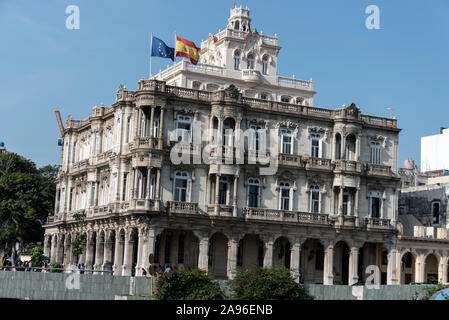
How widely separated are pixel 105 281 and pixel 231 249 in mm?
22338

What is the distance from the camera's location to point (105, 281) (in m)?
39.9

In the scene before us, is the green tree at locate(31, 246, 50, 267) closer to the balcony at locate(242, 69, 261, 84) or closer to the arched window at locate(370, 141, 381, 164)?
the balcony at locate(242, 69, 261, 84)

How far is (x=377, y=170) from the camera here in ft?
224

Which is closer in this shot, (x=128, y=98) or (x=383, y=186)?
(x=128, y=98)

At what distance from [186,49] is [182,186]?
1399 cm

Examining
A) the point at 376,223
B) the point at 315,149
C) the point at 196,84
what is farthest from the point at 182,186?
the point at 376,223

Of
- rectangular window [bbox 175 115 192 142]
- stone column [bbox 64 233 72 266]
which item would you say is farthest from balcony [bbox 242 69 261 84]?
stone column [bbox 64 233 72 266]

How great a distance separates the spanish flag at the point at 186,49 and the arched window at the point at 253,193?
13.3 meters

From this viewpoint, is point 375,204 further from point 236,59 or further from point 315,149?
point 236,59

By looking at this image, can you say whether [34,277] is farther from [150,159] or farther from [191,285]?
[150,159]

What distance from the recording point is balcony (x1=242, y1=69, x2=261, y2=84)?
252 ft

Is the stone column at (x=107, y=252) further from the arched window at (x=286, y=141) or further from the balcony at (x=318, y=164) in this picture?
the balcony at (x=318, y=164)
